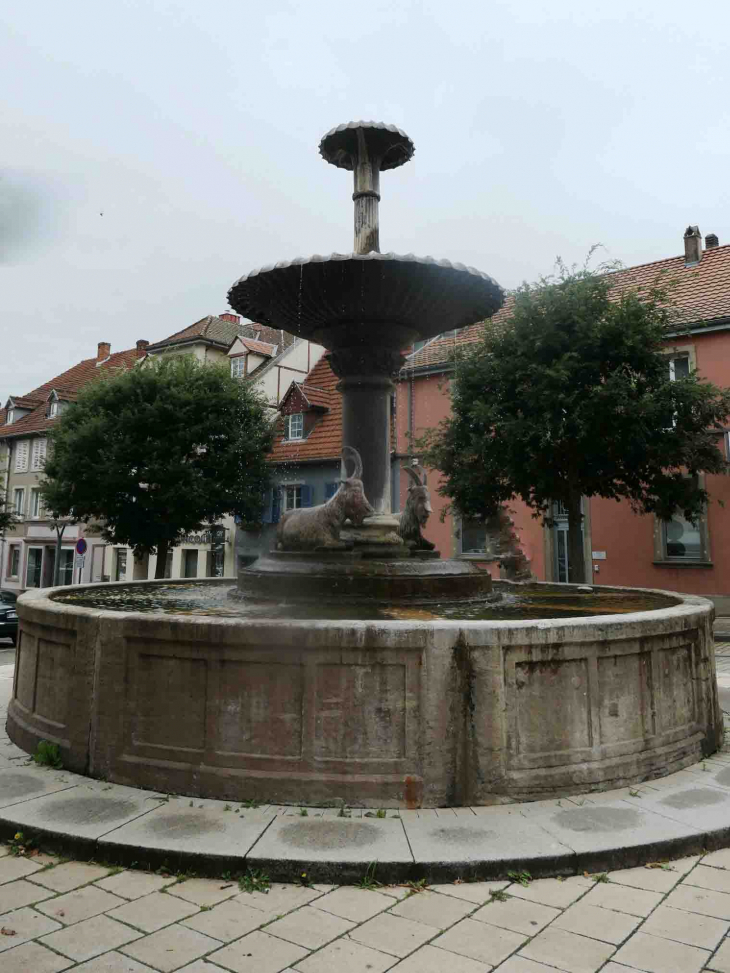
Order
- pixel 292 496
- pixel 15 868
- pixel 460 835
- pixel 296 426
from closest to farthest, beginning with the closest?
pixel 15 868 → pixel 460 835 → pixel 296 426 → pixel 292 496

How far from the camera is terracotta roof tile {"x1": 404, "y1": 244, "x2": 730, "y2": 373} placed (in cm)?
2281

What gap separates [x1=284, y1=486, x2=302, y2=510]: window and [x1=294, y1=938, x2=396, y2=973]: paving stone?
28516 millimetres

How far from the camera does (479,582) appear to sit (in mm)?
7953

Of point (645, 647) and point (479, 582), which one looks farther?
point (479, 582)

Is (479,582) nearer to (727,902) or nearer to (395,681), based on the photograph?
(395,681)

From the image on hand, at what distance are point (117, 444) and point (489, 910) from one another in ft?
76.2

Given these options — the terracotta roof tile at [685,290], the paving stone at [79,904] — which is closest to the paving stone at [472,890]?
the paving stone at [79,904]

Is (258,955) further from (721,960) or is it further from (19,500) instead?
(19,500)

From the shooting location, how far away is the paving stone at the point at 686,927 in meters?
3.41

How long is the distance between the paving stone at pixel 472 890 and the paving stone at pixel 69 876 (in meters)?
1.86

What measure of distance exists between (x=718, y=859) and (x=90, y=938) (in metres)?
3.50

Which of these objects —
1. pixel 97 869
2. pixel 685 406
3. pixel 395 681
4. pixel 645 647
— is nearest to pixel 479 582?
pixel 645 647

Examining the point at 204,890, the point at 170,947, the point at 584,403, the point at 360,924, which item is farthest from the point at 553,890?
the point at 584,403

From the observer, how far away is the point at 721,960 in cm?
323
